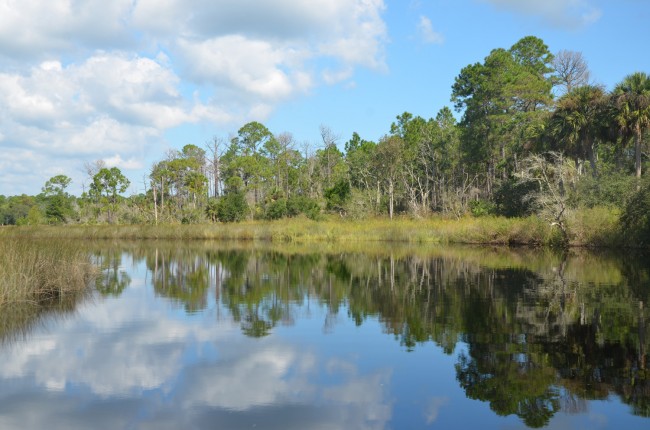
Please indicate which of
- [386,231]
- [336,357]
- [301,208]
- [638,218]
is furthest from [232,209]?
[336,357]

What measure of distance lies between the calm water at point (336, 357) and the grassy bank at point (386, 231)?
18.1 meters

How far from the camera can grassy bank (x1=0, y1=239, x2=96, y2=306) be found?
1466 cm

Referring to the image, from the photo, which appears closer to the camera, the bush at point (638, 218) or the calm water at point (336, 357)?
the calm water at point (336, 357)

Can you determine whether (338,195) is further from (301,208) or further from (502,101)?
(502,101)

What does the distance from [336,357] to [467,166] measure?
59.0 metres

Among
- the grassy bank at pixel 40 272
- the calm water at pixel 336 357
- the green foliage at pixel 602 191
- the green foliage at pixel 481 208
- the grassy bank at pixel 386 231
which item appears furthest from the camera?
the green foliage at pixel 481 208

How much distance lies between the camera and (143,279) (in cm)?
2314

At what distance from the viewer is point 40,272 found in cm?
1700

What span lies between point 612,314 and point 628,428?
7.37m

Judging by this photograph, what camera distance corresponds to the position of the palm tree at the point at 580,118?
41594 millimetres

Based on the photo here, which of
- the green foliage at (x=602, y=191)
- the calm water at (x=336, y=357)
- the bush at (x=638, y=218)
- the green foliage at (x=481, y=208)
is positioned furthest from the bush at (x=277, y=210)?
the calm water at (x=336, y=357)

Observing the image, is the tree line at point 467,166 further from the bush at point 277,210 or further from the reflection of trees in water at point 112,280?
the reflection of trees in water at point 112,280

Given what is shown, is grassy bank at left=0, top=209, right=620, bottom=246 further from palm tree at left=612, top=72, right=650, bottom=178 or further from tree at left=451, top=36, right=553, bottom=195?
tree at left=451, top=36, right=553, bottom=195

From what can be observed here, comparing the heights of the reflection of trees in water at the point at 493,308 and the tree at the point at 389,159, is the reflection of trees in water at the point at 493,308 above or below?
below
